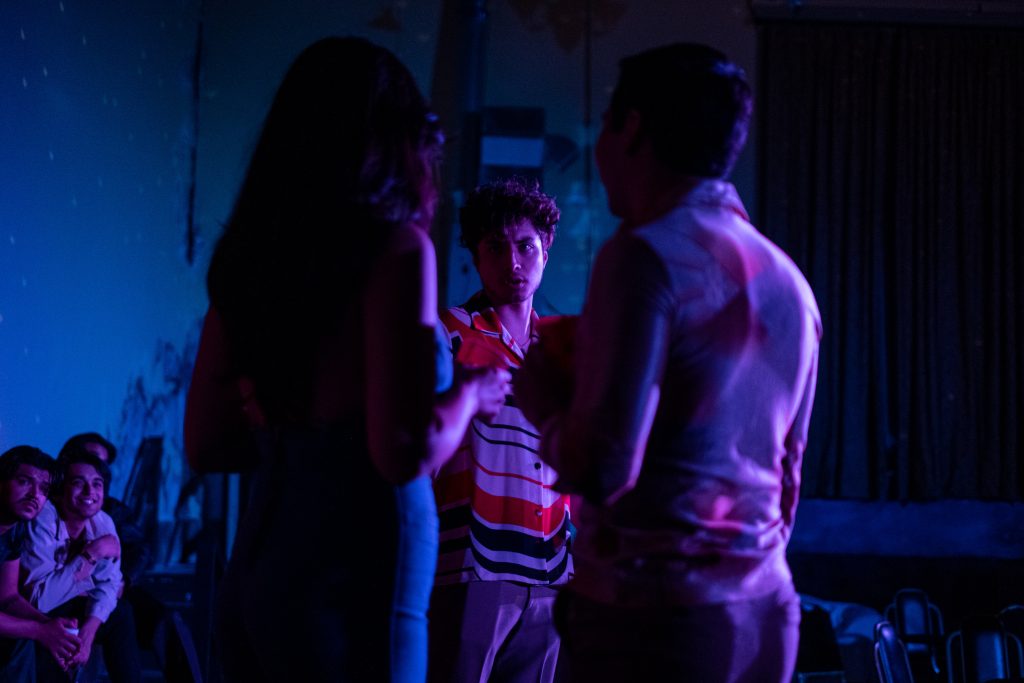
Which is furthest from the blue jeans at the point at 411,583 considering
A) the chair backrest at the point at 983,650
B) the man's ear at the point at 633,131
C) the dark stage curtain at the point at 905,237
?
the dark stage curtain at the point at 905,237

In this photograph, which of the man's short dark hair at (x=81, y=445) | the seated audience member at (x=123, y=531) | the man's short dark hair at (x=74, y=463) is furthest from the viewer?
the seated audience member at (x=123, y=531)

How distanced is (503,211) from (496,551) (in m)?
0.77

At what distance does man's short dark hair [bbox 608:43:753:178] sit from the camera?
1.18 m

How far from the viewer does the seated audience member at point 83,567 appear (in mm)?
3559

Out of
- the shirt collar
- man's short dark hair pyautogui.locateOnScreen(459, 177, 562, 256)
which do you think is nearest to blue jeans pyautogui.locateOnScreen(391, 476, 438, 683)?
the shirt collar

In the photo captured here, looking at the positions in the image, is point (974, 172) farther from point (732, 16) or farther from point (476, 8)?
point (476, 8)

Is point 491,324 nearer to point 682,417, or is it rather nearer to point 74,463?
point 682,417

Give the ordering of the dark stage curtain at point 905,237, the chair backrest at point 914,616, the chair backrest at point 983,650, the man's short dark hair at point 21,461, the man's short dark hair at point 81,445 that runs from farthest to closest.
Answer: the dark stage curtain at point 905,237
the chair backrest at point 914,616
the man's short dark hair at point 81,445
the man's short dark hair at point 21,461
the chair backrest at point 983,650

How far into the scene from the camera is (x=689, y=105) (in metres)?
1.18

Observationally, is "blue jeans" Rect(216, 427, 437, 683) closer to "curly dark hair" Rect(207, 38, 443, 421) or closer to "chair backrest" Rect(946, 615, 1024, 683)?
"curly dark hair" Rect(207, 38, 443, 421)

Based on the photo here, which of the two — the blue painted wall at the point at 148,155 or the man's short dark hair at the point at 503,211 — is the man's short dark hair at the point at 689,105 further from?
the blue painted wall at the point at 148,155

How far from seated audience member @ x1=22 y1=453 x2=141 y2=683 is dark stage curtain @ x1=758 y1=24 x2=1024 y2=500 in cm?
443

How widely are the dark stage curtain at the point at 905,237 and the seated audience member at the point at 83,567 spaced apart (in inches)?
174

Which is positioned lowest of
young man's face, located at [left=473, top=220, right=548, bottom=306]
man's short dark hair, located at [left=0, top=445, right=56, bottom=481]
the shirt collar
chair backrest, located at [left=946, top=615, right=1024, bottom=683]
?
chair backrest, located at [left=946, top=615, right=1024, bottom=683]
